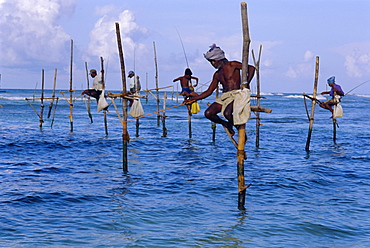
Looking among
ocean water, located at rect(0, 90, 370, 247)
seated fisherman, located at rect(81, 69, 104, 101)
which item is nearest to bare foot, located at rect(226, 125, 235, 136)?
ocean water, located at rect(0, 90, 370, 247)

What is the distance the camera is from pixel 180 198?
11086 millimetres

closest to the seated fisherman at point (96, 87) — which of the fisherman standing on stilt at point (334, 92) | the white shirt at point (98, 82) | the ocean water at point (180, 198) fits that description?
the white shirt at point (98, 82)

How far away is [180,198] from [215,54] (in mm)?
3844

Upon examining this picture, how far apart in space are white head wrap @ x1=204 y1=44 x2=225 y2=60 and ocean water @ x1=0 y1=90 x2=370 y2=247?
3338mm

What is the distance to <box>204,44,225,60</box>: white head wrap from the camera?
360 inches

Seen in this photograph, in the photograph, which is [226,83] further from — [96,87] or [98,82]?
[96,87]

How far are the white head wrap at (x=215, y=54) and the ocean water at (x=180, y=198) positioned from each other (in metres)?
3.34

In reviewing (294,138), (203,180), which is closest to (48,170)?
(203,180)

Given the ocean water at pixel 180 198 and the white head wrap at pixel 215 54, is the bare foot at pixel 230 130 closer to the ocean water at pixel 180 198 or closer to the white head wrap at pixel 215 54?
the white head wrap at pixel 215 54

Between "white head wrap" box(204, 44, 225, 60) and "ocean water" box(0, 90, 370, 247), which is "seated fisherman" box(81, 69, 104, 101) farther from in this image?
"white head wrap" box(204, 44, 225, 60)

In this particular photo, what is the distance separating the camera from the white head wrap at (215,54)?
9152 millimetres

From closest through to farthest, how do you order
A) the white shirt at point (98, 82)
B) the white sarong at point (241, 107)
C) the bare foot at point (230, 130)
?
1. the white sarong at point (241, 107)
2. the bare foot at point (230, 130)
3. the white shirt at point (98, 82)

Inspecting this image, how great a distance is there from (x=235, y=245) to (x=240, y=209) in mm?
1855

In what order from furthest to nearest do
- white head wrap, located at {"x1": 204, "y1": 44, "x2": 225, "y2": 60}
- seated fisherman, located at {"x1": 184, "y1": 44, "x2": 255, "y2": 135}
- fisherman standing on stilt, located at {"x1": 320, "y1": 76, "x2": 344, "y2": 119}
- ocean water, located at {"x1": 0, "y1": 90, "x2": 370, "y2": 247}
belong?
fisherman standing on stilt, located at {"x1": 320, "y1": 76, "x2": 344, "y2": 119} < white head wrap, located at {"x1": 204, "y1": 44, "x2": 225, "y2": 60} < seated fisherman, located at {"x1": 184, "y1": 44, "x2": 255, "y2": 135} < ocean water, located at {"x1": 0, "y1": 90, "x2": 370, "y2": 247}
